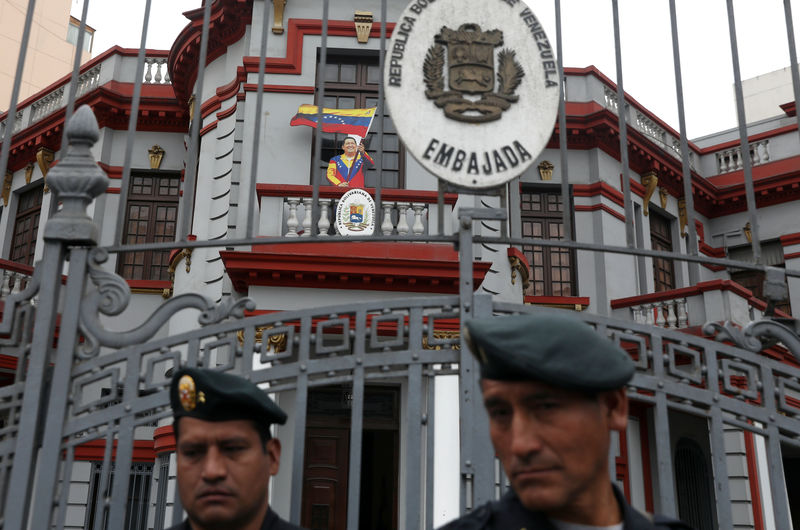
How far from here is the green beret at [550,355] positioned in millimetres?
1983

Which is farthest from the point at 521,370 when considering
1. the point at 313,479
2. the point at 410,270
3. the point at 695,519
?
the point at 695,519

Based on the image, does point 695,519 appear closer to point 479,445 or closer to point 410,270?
point 410,270

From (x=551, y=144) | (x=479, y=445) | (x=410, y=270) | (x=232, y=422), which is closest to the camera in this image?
(x=232, y=422)

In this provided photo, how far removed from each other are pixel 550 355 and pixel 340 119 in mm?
10375

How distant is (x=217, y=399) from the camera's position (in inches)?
108

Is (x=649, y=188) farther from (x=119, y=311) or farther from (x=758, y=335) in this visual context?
(x=119, y=311)

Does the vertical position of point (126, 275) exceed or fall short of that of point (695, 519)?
it exceeds it

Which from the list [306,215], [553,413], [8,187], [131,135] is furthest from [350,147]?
[553,413]

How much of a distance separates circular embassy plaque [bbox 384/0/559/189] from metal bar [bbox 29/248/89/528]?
159 centimetres

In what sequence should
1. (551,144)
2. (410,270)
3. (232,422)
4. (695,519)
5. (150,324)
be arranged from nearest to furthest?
(232,422) → (150,324) → (410,270) → (695,519) → (551,144)

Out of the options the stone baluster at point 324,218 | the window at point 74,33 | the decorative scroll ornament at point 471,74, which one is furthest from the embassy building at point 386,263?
the window at point 74,33

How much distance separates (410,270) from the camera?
10.3m

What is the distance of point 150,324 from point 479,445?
1.53m

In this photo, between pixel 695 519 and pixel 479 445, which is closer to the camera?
pixel 479 445
